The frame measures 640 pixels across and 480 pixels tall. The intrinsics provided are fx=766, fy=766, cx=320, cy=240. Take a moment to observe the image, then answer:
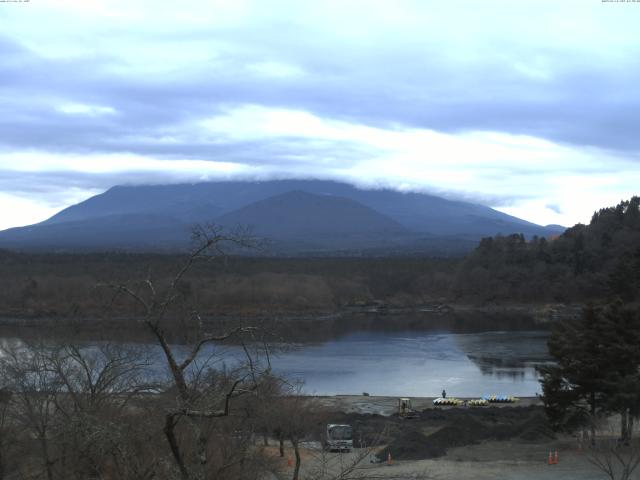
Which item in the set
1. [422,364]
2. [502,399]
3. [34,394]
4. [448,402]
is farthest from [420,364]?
[34,394]

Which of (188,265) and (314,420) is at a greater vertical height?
(188,265)

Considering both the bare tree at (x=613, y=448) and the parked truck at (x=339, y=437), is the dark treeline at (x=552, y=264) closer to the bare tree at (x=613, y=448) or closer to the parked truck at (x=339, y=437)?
the bare tree at (x=613, y=448)

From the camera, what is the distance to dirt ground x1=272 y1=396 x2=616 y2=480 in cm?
1791

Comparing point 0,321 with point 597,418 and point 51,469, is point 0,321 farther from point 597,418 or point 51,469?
Answer: point 51,469

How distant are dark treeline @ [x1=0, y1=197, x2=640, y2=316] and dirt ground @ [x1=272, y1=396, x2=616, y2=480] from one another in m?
38.7

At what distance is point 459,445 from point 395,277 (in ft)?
219

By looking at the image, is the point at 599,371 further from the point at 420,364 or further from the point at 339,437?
the point at 420,364

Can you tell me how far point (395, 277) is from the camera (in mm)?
89812

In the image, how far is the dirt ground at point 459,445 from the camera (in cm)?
1791

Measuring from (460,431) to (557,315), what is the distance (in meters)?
48.5

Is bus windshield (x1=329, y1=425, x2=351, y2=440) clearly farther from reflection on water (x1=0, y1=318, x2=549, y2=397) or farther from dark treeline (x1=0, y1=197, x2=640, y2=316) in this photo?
dark treeline (x1=0, y1=197, x2=640, y2=316)

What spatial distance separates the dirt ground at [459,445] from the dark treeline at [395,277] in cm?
3870

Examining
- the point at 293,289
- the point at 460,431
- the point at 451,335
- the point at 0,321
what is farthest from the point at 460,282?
the point at 460,431

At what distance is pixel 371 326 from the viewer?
63.0m
